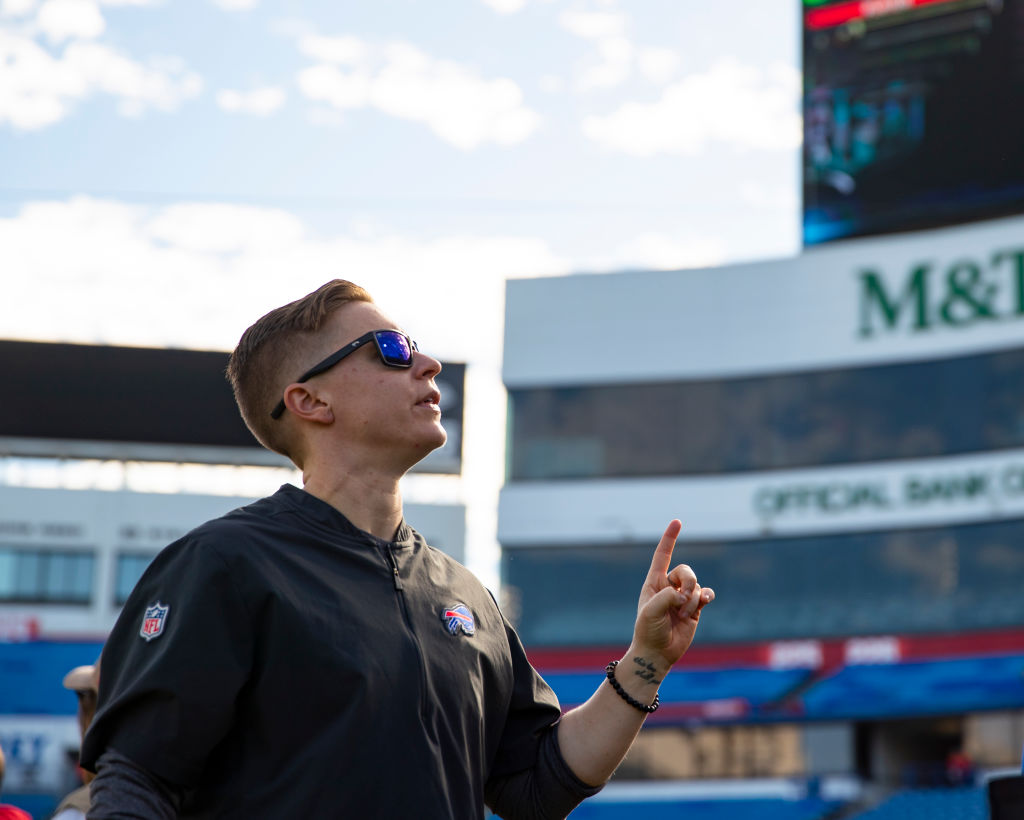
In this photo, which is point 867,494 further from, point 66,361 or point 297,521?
point 297,521

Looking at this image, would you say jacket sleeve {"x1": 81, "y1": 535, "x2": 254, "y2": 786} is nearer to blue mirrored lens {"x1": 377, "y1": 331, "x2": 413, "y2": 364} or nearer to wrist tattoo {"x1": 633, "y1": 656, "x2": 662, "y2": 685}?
blue mirrored lens {"x1": 377, "y1": 331, "x2": 413, "y2": 364}

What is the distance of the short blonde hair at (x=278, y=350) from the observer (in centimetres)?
296

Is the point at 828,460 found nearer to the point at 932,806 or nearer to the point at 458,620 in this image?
the point at 932,806

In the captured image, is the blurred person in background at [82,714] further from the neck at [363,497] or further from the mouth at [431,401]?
the mouth at [431,401]

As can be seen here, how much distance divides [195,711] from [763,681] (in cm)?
2343

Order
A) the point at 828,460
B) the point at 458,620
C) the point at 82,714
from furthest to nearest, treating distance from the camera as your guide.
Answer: the point at 828,460, the point at 82,714, the point at 458,620

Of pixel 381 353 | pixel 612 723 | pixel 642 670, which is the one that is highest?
pixel 381 353

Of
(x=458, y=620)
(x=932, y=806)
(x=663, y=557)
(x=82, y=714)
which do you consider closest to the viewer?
(x=458, y=620)

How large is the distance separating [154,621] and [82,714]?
10.7ft

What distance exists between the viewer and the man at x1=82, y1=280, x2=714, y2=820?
2.47 metres

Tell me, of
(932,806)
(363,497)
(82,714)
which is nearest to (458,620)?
(363,497)

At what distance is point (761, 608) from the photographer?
82.4 ft

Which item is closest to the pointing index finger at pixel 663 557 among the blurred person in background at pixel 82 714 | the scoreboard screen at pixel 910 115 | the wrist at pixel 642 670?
the wrist at pixel 642 670

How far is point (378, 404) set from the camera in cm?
291
